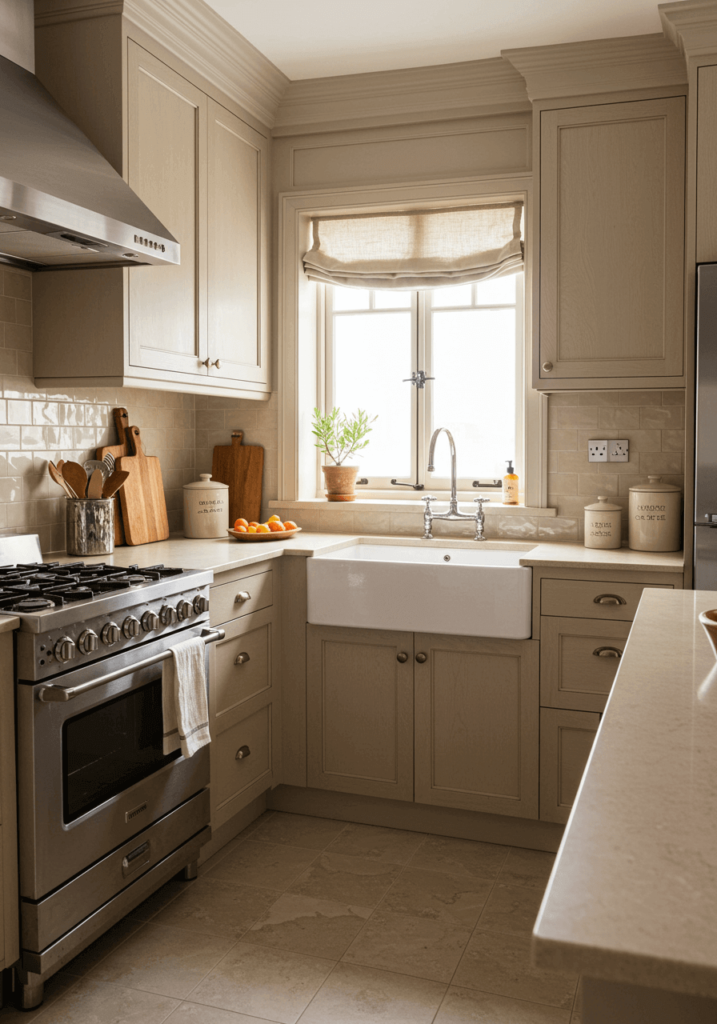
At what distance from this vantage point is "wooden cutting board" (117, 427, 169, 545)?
3.17m

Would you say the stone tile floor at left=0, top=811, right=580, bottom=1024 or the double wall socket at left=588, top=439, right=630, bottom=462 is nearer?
the stone tile floor at left=0, top=811, right=580, bottom=1024

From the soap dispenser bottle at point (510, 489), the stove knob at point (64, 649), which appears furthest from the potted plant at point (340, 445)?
the stove knob at point (64, 649)

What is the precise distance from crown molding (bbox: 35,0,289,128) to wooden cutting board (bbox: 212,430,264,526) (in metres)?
1.32

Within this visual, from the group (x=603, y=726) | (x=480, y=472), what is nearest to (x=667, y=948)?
(x=603, y=726)

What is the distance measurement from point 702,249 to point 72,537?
2178 mm

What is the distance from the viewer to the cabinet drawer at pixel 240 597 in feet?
8.87

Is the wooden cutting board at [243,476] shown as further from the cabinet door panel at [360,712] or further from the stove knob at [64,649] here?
the stove knob at [64,649]

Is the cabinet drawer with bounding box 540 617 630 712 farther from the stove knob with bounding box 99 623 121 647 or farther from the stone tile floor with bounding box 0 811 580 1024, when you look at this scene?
the stove knob with bounding box 99 623 121 647

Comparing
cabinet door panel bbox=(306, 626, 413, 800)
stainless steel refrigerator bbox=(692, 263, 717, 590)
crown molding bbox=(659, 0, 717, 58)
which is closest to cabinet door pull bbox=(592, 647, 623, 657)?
stainless steel refrigerator bbox=(692, 263, 717, 590)

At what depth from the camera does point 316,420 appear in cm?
386

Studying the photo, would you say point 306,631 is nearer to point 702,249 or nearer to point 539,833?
point 539,833

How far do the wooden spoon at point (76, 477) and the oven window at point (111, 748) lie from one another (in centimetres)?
84

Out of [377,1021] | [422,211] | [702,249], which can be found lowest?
[377,1021]

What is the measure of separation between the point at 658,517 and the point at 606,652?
558 millimetres
